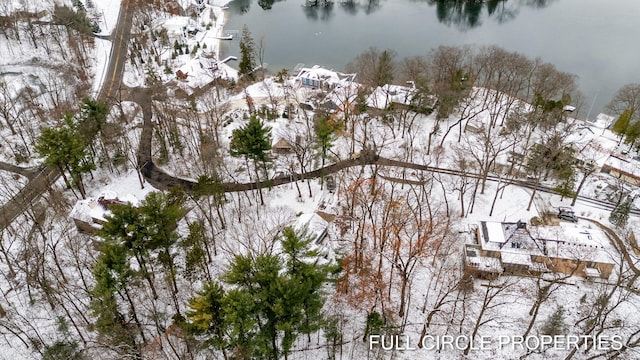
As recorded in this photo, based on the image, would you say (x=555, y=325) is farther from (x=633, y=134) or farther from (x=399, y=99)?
(x=399, y=99)

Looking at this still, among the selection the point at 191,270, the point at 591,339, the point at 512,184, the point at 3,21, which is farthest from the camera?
the point at 3,21

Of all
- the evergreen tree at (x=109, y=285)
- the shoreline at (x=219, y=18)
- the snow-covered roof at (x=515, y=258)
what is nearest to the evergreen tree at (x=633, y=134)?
the snow-covered roof at (x=515, y=258)

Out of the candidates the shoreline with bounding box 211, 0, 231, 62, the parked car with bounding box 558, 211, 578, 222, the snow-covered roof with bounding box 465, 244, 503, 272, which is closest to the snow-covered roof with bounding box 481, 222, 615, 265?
the snow-covered roof with bounding box 465, 244, 503, 272

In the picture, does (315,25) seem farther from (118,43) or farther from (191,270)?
A: (191,270)

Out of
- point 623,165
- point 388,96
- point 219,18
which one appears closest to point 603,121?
point 623,165

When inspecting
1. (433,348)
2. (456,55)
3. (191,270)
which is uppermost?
(456,55)

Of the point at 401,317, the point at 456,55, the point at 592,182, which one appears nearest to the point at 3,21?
the point at 456,55

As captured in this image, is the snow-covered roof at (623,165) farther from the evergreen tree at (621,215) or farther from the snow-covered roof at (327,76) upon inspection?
the snow-covered roof at (327,76)
